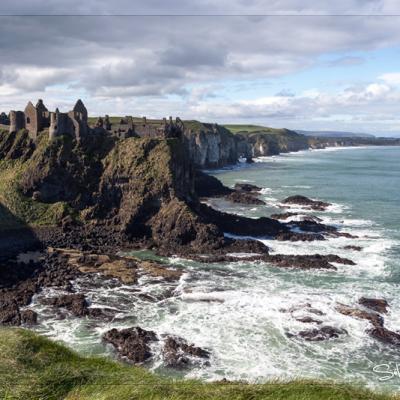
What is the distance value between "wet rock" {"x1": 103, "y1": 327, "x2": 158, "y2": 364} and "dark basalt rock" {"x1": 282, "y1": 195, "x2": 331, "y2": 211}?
4725cm

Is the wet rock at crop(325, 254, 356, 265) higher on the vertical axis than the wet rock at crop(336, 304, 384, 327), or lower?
higher

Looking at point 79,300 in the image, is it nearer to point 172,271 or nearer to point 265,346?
point 172,271

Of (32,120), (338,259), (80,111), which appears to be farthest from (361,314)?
(32,120)

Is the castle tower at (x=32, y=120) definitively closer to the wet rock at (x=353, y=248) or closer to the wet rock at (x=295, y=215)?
the wet rock at (x=295, y=215)

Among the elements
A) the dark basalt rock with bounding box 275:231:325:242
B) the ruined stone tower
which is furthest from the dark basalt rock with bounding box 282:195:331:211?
the ruined stone tower

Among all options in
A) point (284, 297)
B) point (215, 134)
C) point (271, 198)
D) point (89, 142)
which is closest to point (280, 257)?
point (284, 297)

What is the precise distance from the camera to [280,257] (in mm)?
44062

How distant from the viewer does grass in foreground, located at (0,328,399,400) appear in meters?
10.5

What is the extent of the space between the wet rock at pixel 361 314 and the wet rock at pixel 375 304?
972mm

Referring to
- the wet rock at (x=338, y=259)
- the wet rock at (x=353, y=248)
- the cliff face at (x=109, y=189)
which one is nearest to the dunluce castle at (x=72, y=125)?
the cliff face at (x=109, y=189)

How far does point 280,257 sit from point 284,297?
1004cm

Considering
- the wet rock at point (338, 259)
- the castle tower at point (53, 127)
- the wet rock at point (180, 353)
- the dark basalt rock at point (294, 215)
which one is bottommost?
the wet rock at point (180, 353)

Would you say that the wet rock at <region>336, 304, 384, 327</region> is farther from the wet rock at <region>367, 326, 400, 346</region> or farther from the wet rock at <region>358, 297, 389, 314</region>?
the wet rock at <region>358, 297, 389, 314</region>

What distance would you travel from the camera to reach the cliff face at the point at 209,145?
415 feet
